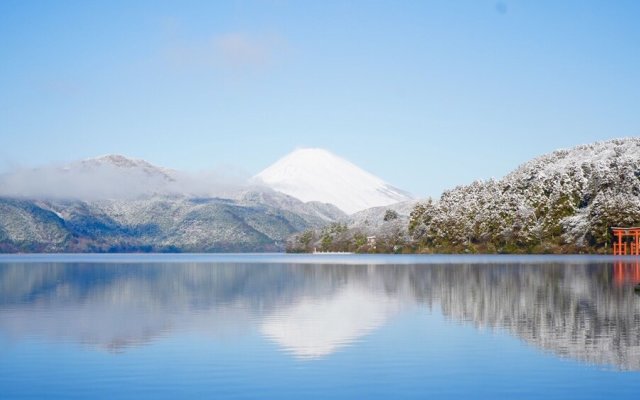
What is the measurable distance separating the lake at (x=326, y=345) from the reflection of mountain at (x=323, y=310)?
11cm

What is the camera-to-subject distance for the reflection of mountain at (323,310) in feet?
115

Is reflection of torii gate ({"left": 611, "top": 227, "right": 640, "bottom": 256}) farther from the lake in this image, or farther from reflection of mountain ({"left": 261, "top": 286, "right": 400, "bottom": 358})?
reflection of mountain ({"left": 261, "top": 286, "right": 400, "bottom": 358})

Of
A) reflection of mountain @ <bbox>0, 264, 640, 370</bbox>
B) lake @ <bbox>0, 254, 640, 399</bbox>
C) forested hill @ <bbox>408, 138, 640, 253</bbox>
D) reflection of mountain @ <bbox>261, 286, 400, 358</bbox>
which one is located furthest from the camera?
forested hill @ <bbox>408, 138, 640, 253</bbox>

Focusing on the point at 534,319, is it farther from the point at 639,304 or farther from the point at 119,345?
the point at 119,345

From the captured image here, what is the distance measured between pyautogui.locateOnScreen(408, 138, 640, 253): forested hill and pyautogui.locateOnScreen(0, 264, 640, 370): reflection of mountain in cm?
9001

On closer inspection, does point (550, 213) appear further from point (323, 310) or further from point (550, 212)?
point (323, 310)

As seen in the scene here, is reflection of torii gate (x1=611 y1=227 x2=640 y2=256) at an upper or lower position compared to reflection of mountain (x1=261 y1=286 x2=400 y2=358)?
upper

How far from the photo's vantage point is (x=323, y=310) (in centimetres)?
4841

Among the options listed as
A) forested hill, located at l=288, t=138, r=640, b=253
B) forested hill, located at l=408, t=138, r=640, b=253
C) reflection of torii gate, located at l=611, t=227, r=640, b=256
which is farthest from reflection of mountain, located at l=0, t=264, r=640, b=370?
forested hill, located at l=408, t=138, r=640, b=253

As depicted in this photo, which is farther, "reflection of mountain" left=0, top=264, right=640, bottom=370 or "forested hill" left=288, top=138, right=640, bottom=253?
"forested hill" left=288, top=138, right=640, bottom=253

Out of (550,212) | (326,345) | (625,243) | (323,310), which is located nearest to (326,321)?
(323,310)

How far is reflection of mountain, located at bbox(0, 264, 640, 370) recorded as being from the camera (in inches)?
1378

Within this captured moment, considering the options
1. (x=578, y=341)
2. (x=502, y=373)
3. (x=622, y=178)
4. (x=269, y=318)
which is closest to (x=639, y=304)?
(x=578, y=341)

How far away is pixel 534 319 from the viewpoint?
41812mm
